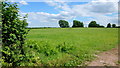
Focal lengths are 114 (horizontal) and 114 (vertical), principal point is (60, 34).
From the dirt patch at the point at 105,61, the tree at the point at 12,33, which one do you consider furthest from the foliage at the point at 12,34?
the dirt patch at the point at 105,61

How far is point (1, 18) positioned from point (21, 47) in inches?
47.1

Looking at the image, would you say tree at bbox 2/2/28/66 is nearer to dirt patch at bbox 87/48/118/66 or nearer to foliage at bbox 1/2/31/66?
foliage at bbox 1/2/31/66

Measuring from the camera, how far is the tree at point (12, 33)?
12.1 feet

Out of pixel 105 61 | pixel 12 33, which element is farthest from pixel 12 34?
pixel 105 61

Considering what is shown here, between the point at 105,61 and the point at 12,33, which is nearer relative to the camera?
the point at 12,33

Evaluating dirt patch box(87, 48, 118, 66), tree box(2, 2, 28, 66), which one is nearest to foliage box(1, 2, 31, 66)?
tree box(2, 2, 28, 66)

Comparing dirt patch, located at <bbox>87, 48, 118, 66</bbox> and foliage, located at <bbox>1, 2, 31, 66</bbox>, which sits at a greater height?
foliage, located at <bbox>1, 2, 31, 66</bbox>

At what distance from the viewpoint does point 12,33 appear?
151 inches

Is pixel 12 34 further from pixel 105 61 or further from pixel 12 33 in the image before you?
pixel 105 61

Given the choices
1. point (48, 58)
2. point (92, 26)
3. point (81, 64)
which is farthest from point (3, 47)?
point (92, 26)

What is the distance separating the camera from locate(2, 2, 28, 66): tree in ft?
12.1

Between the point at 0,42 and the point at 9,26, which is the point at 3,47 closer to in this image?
the point at 0,42

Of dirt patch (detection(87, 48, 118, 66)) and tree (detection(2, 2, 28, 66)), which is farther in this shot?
dirt patch (detection(87, 48, 118, 66))

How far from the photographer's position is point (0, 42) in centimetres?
351
